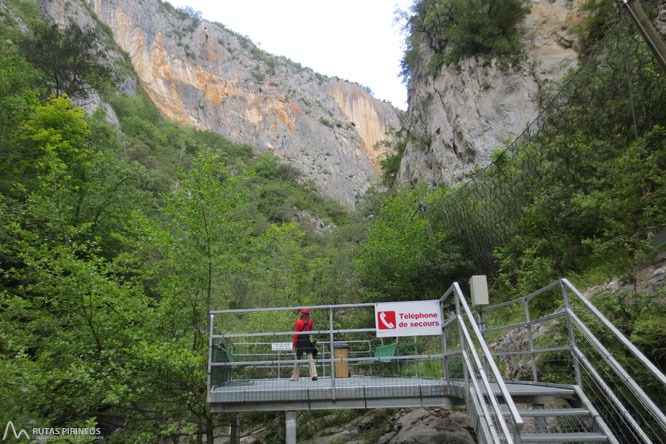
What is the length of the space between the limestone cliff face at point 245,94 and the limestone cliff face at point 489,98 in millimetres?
38634

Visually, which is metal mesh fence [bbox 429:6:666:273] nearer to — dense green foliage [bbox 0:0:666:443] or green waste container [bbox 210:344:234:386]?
dense green foliage [bbox 0:0:666:443]

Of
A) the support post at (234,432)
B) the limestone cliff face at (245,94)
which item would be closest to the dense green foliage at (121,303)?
the support post at (234,432)

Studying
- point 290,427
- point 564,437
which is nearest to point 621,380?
point 564,437

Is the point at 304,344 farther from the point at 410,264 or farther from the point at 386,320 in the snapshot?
the point at 410,264

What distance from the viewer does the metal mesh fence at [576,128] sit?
8.02 meters

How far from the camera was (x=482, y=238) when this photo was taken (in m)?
14.5

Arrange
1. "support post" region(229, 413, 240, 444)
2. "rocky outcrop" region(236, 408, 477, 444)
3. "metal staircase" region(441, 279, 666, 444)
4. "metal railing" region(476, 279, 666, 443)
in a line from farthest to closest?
"support post" region(229, 413, 240, 444) < "rocky outcrop" region(236, 408, 477, 444) < "metal railing" region(476, 279, 666, 443) < "metal staircase" region(441, 279, 666, 444)

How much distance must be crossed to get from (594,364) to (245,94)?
299 feet

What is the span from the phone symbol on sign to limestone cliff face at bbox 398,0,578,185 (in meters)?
16.8

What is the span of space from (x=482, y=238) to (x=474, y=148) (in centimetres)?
939

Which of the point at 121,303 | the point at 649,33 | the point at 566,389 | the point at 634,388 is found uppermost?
the point at 649,33

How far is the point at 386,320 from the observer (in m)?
5.48

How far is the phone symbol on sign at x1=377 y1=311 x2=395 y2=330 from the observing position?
5.46 m

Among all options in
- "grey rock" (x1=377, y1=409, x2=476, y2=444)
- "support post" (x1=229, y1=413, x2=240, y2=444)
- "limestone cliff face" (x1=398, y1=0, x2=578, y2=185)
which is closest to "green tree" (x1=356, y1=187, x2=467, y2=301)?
"limestone cliff face" (x1=398, y1=0, x2=578, y2=185)
